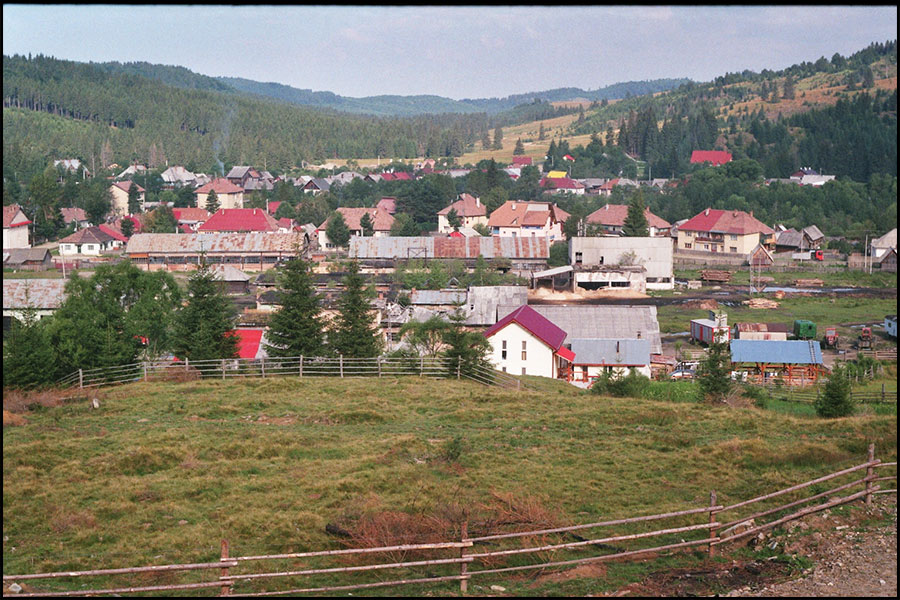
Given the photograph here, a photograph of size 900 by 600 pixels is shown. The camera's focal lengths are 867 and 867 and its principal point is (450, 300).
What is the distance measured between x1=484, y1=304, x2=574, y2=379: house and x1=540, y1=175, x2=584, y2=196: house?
174 feet

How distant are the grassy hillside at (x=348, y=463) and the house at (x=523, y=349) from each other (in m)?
6.03

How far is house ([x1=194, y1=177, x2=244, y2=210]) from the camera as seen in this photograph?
A: 2633 inches

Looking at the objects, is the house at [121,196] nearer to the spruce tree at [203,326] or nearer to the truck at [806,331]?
the spruce tree at [203,326]

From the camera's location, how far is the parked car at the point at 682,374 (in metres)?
20.0

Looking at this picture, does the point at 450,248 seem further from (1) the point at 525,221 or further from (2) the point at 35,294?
(2) the point at 35,294

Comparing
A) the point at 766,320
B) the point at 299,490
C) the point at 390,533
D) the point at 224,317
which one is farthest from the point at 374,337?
the point at 766,320

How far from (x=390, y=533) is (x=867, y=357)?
18.4m

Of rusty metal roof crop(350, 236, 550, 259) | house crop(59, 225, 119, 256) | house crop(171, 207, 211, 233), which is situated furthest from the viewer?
house crop(171, 207, 211, 233)

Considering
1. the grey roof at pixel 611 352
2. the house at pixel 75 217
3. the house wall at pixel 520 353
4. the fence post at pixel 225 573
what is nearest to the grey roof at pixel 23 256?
the house at pixel 75 217

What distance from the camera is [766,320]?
29.0 metres

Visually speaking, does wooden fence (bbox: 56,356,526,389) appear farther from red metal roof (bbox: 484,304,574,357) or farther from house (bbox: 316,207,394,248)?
house (bbox: 316,207,394,248)

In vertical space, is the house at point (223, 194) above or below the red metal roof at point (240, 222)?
above

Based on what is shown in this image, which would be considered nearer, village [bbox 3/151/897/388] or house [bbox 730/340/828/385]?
house [bbox 730/340/828/385]

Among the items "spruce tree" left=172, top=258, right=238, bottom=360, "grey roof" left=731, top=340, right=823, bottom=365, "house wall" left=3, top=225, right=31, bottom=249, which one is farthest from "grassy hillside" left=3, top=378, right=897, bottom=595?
"house wall" left=3, top=225, right=31, bottom=249
